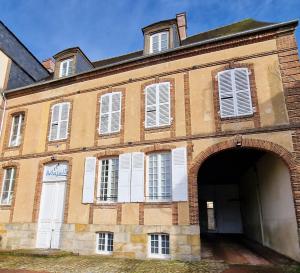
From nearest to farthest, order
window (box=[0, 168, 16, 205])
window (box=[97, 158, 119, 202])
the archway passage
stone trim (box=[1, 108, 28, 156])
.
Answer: the archway passage < window (box=[97, 158, 119, 202]) < window (box=[0, 168, 16, 205]) < stone trim (box=[1, 108, 28, 156])

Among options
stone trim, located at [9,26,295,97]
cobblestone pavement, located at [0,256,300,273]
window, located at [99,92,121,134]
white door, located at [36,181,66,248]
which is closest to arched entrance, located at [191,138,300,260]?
cobblestone pavement, located at [0,256,300,273]

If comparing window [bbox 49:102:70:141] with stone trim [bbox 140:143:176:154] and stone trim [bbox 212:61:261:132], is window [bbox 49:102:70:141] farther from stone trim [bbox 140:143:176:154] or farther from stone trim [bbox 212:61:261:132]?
stone trim [bbox 212:61:261:132]

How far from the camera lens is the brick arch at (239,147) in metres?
7.04

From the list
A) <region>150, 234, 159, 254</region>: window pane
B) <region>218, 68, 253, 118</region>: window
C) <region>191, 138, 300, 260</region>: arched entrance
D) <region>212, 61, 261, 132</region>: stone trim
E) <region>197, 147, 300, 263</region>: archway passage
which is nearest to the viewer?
<region>191, 138, 300, 260</region>: arched entrance

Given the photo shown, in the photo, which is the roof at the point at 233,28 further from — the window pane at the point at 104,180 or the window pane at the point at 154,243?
the window pane at the point at 154,243

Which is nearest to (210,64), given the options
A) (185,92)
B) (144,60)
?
(185,92)

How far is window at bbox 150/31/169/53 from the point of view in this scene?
10.2m

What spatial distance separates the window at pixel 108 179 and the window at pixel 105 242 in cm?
111

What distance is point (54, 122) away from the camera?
10820 mm

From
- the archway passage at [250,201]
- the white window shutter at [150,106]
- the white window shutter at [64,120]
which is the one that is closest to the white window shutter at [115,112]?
the white window shutter at [150,106]

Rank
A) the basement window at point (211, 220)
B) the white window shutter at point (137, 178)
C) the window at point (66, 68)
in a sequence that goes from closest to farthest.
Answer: the white window shutter at point (137, 178) < the window at point (66, 68) < the basement window at point (211, 220)

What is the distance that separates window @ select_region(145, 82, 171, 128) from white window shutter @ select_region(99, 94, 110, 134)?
158 centimetres

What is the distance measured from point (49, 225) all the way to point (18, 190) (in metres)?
2.02

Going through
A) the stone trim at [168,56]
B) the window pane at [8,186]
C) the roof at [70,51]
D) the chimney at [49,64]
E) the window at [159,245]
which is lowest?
the window at [159,245]
